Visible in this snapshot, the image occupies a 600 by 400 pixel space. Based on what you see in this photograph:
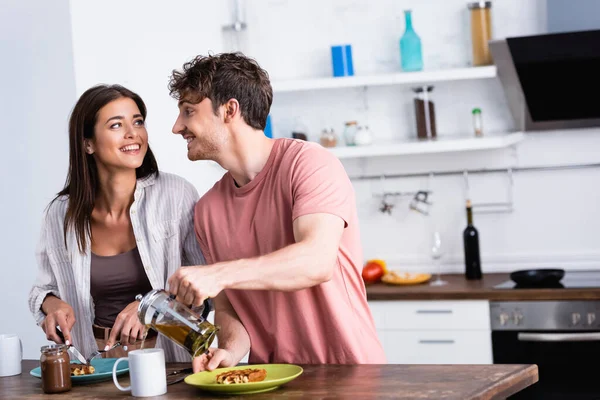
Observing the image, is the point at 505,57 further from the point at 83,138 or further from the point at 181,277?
the point at 181,277

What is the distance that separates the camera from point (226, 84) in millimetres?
2258

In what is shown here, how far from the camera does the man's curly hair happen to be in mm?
2256

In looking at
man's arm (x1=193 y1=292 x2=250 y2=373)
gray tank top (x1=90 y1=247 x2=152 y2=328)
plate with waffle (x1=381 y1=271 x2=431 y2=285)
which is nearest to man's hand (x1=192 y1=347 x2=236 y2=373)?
man's arm (x1=193 y1=292 x2=250 y2=373)

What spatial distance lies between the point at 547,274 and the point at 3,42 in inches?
99.0

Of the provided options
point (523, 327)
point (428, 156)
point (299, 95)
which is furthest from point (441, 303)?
point (299, 95)

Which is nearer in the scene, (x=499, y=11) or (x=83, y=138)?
(x=83, y=138)

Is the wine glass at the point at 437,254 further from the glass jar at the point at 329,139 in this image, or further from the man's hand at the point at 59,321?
the man's hand at the point at 59,321

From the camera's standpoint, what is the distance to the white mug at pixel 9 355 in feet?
7.56

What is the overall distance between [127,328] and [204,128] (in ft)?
1.86

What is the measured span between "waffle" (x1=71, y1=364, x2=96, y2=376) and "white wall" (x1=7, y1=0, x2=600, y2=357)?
150cm

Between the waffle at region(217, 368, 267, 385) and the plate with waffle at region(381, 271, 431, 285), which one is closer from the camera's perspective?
the waffle at region(217, 368, 267, 385)

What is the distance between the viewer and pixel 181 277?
1.84 metres

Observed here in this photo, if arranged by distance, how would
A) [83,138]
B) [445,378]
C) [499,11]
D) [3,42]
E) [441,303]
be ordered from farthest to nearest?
[499,11] → [441,303] → [3,42] → [83,138] → [445,378]

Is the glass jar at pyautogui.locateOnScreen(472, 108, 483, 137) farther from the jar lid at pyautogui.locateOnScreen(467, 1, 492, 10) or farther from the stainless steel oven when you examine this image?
the stainless steel oven
